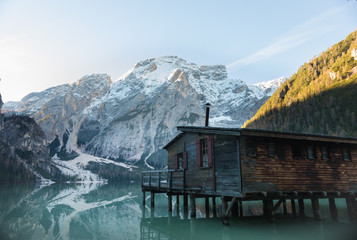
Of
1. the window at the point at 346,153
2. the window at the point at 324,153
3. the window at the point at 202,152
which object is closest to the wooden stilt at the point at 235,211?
the window at the point at 202,152

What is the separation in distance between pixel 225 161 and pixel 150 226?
7709mm

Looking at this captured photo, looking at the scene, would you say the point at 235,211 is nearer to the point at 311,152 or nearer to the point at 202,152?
the point at 202,152

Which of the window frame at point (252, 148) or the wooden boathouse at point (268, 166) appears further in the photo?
the window frame at point (252, 148)

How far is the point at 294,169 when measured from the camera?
57.8 feet

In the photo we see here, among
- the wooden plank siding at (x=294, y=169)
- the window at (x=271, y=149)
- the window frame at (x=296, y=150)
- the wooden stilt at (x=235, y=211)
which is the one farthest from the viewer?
the wooden stilt at (x=235, y=211)

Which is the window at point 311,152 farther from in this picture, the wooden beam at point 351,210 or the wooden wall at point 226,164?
the wooden wall at point 226,164

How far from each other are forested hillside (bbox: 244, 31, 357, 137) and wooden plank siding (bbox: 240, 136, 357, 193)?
69462 millimetres

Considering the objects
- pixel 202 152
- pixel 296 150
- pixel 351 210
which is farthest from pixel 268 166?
pixel 351 210

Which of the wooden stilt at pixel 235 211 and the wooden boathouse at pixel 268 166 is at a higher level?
the wooden boathouse at pixel 268 166

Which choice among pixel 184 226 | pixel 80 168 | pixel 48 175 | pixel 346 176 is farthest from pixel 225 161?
pixel 80 168

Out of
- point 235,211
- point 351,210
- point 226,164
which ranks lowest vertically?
point 235,211

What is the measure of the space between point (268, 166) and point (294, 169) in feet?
7.63

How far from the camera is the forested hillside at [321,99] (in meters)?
93.6

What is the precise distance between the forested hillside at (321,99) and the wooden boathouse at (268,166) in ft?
230
